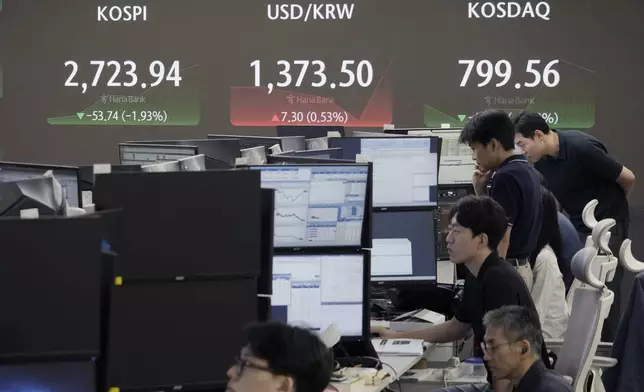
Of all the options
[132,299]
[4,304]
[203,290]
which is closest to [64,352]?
[4,304]

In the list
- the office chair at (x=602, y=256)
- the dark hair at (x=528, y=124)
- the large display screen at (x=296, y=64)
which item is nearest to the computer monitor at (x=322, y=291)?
the office chair at (x=602, y=256)

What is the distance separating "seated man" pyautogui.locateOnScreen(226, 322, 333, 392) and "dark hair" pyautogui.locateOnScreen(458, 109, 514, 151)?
2.73m

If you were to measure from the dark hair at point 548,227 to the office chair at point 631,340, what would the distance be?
3.31 feet

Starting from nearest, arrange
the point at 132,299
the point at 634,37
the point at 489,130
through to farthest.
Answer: the point at 132,299
the point at 489,130
the point at 634,37

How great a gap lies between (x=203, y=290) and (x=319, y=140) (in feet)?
9.91

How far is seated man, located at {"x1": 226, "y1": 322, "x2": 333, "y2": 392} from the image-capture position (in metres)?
2.11

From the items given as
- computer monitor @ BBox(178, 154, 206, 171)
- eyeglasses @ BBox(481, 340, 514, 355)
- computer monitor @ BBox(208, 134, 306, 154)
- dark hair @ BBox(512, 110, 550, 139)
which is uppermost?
dark hair @ BBox(512, 110, 550, 139)

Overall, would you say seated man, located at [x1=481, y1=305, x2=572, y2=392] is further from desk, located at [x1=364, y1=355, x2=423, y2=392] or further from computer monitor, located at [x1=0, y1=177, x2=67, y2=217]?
computer monitor, located at [x1=0, y1=177, x2=67, y2=217]

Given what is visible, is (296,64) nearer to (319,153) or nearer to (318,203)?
(319,153)

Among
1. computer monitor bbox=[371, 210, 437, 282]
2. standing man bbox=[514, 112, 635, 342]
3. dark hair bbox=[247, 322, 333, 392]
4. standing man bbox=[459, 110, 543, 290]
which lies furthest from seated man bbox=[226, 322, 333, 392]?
standing man bbox=[514, 112, 635, 342]

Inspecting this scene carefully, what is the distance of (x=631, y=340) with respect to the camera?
13.1 ft

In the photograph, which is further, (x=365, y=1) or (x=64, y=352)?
(x=365, y=1)

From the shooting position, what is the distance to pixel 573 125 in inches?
320

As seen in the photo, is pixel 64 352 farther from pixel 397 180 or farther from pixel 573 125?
pixel 573 125
